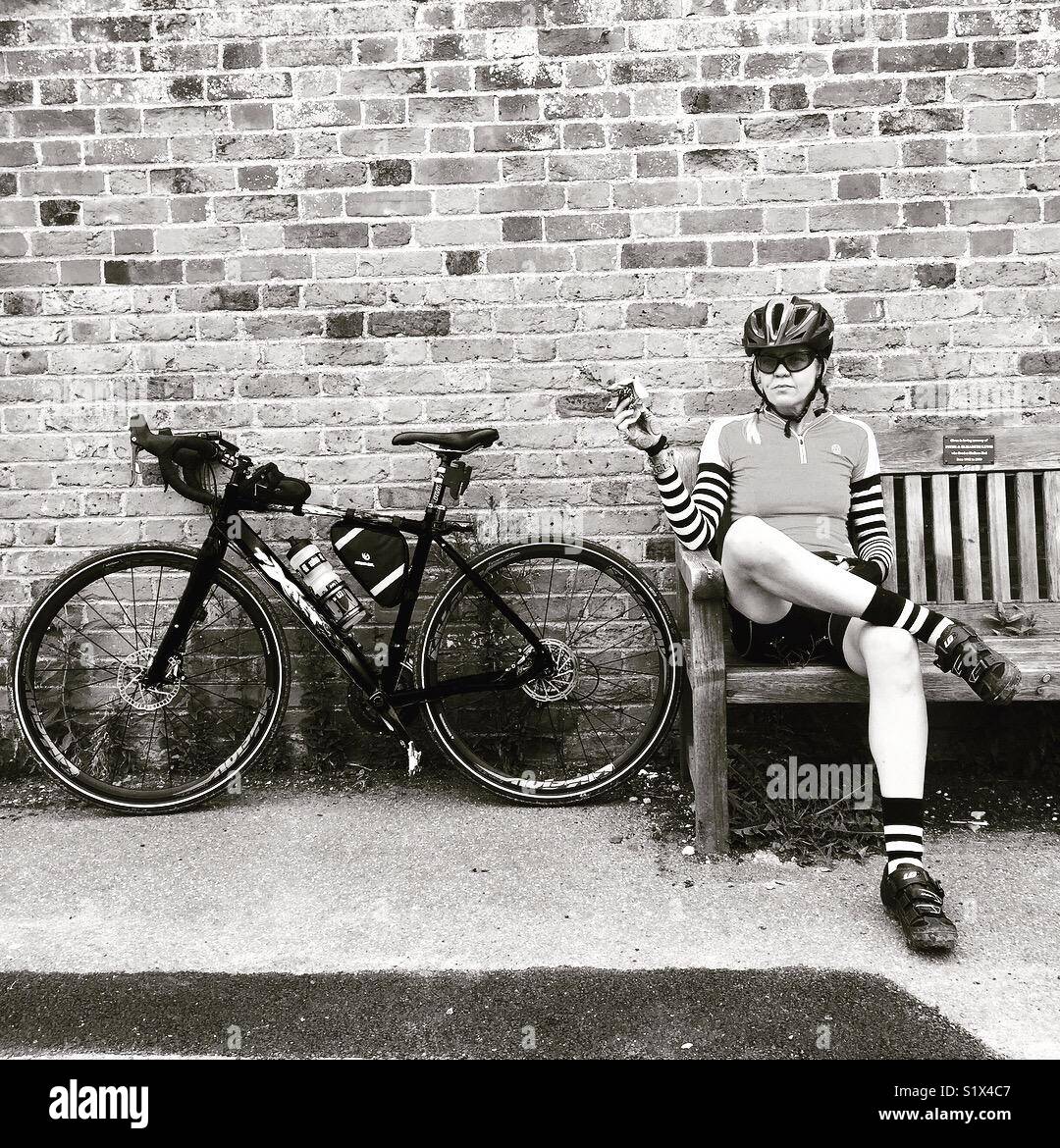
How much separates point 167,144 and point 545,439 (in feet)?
5.35

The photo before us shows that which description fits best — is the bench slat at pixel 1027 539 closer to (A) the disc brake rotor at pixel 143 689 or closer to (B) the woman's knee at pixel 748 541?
(B) the woman's knee at pixel 748 541

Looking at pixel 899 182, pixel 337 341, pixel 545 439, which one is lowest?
pixel 545 439

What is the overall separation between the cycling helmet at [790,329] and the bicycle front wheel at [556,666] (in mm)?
867

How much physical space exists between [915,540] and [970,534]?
0.62 ft

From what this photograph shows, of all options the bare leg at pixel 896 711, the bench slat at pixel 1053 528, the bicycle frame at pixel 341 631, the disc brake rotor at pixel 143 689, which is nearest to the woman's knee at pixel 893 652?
the bare leg at pixel 896 711

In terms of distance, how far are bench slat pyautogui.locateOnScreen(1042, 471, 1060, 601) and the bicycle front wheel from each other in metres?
1.25

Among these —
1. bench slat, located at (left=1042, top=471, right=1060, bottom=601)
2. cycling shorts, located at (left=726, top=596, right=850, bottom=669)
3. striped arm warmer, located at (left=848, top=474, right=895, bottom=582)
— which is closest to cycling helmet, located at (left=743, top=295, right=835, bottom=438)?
striped arm warmer, located at (left=848, top=474, right=895, bottom=582)

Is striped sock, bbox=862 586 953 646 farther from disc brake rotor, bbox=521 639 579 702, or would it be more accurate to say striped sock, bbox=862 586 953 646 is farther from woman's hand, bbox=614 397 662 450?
disc brake rotor, bbox=521 639 579 702

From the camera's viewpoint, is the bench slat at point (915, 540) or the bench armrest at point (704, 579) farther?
the bench slat at point (915, 540)

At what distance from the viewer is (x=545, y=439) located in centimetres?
349

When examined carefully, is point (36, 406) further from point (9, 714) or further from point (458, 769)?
point (458, 769)

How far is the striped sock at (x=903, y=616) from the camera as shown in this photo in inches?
104

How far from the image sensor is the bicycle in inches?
128

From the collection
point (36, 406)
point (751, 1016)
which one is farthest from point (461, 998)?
point (36, 406)
